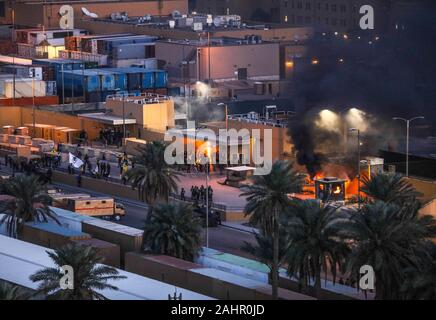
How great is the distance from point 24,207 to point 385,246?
14.9m

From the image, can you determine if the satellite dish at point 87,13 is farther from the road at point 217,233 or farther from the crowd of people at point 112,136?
the road at point 217,233

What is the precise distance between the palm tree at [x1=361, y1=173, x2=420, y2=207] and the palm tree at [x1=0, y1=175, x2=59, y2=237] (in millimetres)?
10551

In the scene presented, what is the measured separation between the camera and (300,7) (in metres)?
114

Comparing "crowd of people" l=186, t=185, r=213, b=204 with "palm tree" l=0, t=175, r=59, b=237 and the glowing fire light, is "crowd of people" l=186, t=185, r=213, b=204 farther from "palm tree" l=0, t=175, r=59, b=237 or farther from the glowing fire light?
"palm tree" l=0, t=175, r=59, b=237

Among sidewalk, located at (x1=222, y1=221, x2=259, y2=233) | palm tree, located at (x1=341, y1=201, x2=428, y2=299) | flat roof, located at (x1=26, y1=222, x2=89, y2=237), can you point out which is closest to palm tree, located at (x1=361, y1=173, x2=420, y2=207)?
palm tree, located at (x1=341, y1=201, x2=428, y2=299)

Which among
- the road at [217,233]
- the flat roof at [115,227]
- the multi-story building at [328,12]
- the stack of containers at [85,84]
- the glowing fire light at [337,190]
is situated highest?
the multi-story building at [328,12]

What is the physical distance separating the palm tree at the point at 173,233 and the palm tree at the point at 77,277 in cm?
625

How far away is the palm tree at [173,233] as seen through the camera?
150 feet

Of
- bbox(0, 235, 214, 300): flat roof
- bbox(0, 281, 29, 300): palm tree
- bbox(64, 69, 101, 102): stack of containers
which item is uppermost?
bbox(64, 69, 101, 102): stack of containers

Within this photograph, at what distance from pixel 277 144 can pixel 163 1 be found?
4929 cm

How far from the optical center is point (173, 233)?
45.6 m

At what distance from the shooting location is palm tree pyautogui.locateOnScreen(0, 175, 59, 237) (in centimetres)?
4988

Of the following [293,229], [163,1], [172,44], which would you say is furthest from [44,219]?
[163,1]

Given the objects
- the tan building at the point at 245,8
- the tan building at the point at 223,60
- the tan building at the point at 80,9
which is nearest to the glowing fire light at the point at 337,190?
the tan building at the point at 223,60
